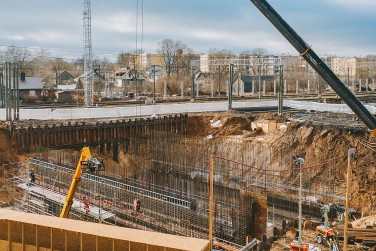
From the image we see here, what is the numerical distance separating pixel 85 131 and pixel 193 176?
7.53 metres

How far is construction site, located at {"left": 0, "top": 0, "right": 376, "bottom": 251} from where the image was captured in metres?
11.3

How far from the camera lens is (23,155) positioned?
24.0 meters

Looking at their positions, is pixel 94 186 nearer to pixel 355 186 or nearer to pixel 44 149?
pixel 44 149

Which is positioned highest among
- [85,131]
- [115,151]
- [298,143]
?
[85,131]

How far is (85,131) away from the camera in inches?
1026

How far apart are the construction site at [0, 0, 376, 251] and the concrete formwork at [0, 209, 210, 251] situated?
19 millimetres

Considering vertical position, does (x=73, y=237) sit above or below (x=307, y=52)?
below

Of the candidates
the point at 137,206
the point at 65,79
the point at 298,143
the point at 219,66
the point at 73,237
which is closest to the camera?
the point at 73,237

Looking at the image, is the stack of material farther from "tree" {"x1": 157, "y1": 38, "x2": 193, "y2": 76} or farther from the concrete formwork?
"tree" {"x1": 157, "y1": 38, "x2": 193, "y2": 76}

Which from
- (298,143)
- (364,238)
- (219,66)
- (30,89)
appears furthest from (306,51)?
(219,66)

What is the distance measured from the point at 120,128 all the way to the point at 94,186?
9.92 metres

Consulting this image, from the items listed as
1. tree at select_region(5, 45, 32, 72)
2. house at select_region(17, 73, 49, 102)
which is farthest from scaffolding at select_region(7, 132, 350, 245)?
tree at select_region(5, 45, 32, 72)

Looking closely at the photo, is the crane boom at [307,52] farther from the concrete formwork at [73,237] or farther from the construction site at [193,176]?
the concrete formwork at [73,237]

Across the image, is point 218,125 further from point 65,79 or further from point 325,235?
point 65,79
